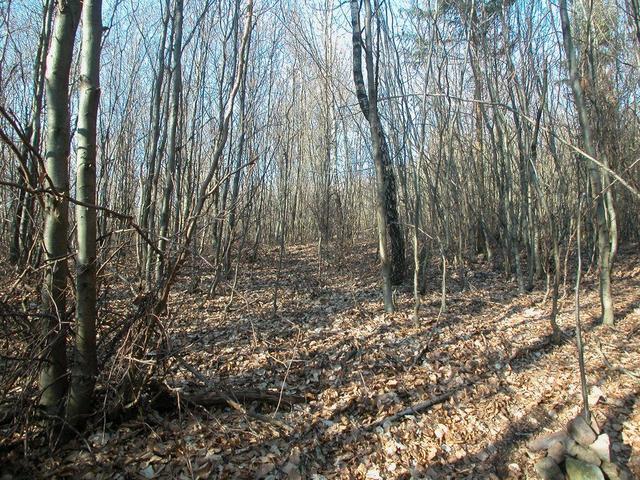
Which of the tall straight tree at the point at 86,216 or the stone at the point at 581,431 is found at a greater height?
the tall straight tree at the point at 86,216

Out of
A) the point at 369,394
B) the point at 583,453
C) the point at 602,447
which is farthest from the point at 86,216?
the point at 602,447

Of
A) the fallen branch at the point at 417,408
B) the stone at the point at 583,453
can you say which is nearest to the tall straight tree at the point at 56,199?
the fallen branch at the point at 417,408

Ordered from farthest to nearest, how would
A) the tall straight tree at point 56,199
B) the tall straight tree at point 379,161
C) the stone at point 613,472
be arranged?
1. the tall straight tree at point 379,161
2. the stone at point 613,472
3. the tall straight tree at point 56,199

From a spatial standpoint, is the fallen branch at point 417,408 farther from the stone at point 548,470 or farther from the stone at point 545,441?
the stone at point 548,470

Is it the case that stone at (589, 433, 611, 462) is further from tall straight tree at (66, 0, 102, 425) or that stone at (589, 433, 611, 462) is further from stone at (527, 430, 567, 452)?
tall straight tree at (66, 0, 102, 425)

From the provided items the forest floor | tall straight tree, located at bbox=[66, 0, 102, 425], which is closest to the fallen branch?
the forest floor

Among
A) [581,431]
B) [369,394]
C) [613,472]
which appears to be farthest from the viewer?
[369,394]

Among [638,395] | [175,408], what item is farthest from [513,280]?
[175,408]

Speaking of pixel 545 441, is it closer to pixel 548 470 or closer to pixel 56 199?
pixel 548 470

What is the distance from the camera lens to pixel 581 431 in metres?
2.93

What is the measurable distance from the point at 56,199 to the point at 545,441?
12.3ft

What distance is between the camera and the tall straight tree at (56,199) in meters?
2.34

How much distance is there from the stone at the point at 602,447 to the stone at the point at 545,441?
19cm

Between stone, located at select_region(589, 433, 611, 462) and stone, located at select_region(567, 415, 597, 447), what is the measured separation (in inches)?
1.4
